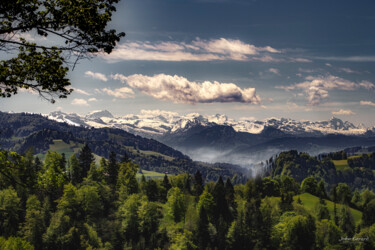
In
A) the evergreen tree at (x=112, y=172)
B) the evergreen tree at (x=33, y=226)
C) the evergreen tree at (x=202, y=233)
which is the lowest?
the evergreen tree at (x=202, y=233)

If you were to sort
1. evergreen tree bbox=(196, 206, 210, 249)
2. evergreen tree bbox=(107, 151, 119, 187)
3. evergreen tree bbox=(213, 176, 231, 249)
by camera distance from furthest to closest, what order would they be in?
evergreen tree bbox=(107, 151, 119, 187), evergreen tree bbox=(213, 176, 231, 249), evergreen tree bbox=(196, 206, 210, 249)

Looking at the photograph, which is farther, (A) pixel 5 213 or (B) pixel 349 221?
(B) pixel 349 221

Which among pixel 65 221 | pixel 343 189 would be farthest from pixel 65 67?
pixel 343 189

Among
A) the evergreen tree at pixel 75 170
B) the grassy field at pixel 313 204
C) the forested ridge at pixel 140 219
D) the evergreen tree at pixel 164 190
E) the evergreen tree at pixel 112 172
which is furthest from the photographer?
the grassy field at pixel 313 204

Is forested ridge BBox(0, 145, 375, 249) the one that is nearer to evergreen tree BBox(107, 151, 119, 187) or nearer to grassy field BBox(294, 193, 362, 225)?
evergreen tree BBox(107, 151, 119, 187)

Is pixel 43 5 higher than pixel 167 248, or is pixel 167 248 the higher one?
pixel 43 5

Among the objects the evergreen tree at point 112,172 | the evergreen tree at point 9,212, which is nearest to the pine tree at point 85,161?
the evergreen tree at point 112,172

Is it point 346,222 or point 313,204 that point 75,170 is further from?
point 313,204

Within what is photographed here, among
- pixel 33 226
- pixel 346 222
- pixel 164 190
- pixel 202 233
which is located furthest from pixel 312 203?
pixel 33 226

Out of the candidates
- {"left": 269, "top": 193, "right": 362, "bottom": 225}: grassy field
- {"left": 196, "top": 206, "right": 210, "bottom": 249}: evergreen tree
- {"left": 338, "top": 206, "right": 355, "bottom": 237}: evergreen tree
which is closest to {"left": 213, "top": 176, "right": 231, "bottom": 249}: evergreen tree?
{"left": 196, "top": 206, "right": 210, "bottom": 249}: evergreen tree

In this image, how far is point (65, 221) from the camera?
90562mm

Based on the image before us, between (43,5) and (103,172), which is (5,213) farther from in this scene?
(43,5)

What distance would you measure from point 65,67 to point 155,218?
103 metres

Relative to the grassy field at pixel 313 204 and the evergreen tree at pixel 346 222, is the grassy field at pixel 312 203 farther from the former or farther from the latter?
the evergreen tree at pixel 346 222
